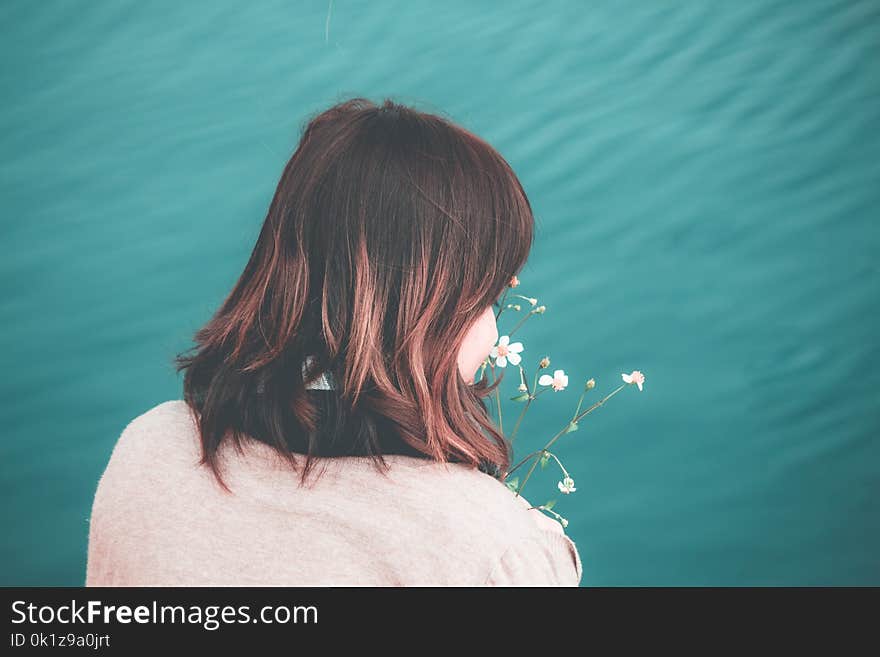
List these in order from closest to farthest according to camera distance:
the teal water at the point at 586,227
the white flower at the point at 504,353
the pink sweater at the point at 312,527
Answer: the pink sweater at the point at 312,527, the white flower at the point at 504,353, the teal water at the point at 586,227

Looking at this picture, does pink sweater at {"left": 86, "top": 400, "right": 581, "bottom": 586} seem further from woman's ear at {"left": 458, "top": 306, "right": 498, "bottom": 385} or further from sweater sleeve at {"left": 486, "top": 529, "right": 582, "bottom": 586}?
woman's ear at {"left": 458, "top": 306, "right": 498, "bottom": 385}

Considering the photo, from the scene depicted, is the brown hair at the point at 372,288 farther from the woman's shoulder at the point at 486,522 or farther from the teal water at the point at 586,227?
the teal water at the point at 586,227

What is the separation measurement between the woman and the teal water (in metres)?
1.39

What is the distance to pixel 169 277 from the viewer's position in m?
2.16

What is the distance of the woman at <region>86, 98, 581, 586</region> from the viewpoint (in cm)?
70

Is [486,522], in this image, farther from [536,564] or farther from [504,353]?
[504,353]

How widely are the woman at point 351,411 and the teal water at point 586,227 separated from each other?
1.39 meters

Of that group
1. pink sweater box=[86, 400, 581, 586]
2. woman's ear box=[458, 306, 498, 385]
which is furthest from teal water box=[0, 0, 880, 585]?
pink sweater box=[86, 400, 581, 586]

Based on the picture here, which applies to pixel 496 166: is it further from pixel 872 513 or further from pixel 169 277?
pixel 872 513

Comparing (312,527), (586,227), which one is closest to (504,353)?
(312,527)

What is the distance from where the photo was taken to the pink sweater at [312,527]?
0.69m

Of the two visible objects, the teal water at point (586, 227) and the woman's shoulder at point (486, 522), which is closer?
the woman's shoulder at point (486, 522)

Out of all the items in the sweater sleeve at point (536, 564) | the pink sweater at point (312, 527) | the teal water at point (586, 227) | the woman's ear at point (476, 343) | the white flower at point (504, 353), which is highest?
the teal water at point (586, 227)

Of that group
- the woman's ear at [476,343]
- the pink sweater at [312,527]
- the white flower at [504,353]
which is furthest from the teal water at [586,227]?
the pink sweater at [312,527]
